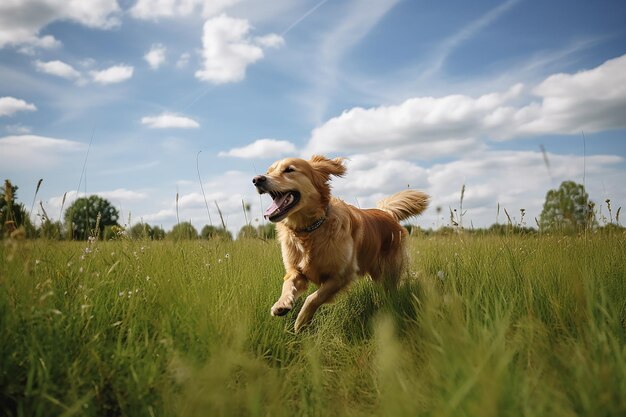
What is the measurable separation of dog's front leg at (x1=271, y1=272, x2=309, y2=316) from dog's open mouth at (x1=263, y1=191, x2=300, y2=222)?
58 centimetres

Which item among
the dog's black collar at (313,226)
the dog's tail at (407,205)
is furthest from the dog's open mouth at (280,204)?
the dog's tail at (407,205)

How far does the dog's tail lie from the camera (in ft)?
20.7

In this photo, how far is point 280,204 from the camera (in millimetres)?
4215

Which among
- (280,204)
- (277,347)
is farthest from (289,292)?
(280,204)

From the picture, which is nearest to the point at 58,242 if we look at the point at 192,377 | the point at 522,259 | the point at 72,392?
the point at 72,392

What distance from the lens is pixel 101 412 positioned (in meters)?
1.98

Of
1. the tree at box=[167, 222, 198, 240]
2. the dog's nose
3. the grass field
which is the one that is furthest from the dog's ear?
the tree at box=[167, 222, 198, 240]

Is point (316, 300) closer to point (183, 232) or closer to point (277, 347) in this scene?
point (277, 347)

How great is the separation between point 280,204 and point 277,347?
1.51 meters

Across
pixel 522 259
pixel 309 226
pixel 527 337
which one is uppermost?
pixel 309 226

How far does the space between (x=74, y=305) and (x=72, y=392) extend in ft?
2.42

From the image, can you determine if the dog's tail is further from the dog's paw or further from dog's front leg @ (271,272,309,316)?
the dog's paw

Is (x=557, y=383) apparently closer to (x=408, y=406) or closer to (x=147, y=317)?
(x=408, y=406)

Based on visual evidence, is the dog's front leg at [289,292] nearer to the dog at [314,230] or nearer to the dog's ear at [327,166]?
the dog at [314,230]
